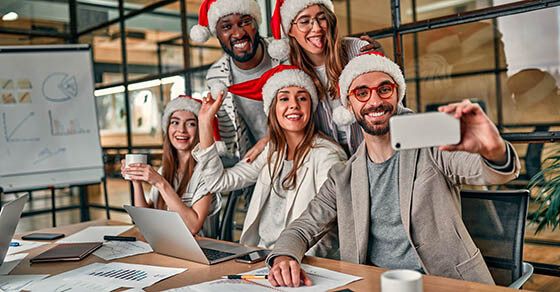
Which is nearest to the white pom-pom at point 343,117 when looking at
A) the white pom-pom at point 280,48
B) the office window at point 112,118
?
the white pom-pom at point 280,48

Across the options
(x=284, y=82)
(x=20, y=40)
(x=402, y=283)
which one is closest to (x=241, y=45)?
(x=284, y=82)

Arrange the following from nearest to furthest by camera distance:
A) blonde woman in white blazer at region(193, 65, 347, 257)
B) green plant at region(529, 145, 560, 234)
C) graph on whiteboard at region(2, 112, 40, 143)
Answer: green plant at region(529, 145, 560, 234), blonde woman in white blazer at region(193, 65, 347, 257), graph on whiteboard at region(2, 112, 40, 143)

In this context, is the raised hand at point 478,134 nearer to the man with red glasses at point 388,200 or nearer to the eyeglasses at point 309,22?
the man with red glasses at point 388,200

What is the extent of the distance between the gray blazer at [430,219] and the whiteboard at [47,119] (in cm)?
246

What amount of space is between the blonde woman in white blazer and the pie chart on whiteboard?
186cm

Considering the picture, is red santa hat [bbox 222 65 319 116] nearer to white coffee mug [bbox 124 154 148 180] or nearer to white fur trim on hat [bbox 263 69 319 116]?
white fur trim on hat [bbox 263 69 319 116]

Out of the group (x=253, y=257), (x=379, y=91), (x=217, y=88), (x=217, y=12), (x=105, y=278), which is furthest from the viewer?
(x=217, y=12)

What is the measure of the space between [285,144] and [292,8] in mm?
584

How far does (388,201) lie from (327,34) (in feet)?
2.66

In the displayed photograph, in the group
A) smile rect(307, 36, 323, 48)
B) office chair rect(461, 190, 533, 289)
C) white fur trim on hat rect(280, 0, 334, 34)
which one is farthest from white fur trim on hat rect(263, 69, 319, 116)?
office chair rect(461, 190, 533, 289)

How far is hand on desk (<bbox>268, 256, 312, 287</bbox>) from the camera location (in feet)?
4.11

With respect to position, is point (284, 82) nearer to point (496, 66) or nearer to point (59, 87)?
point (496, 66)

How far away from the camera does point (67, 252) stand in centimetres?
173

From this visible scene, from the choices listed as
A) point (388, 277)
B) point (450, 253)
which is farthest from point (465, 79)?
point (388, 277)
